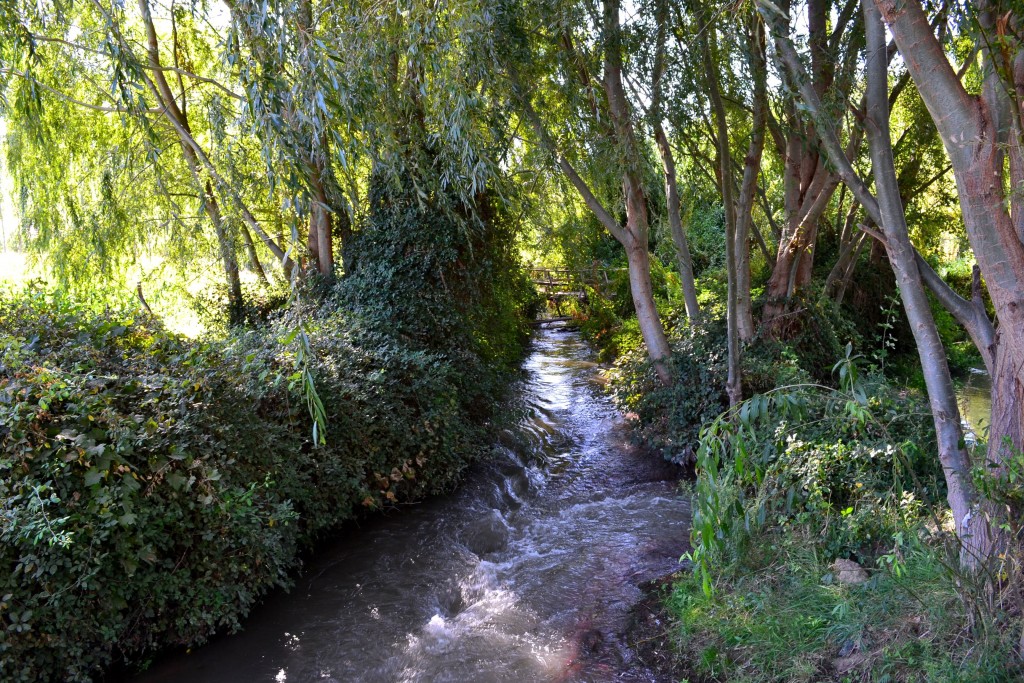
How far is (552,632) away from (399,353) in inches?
144

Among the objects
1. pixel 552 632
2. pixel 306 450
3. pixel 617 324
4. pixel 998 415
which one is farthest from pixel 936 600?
pixel 617 324

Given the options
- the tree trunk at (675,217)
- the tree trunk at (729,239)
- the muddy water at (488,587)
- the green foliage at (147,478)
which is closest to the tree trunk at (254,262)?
the green foliage at (147,478)

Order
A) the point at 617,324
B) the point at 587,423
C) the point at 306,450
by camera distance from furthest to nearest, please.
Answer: the point at 617,324, the point at 587,423, the point at 306,450

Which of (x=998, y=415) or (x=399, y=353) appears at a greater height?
(x=399, y=353)

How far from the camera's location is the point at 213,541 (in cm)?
472

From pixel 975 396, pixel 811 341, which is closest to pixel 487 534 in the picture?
pixel 811 341

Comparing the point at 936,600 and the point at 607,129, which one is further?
the point at 607,129

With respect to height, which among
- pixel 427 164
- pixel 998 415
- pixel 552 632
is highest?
pixel 427 164

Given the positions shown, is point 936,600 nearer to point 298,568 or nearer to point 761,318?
point 298,568

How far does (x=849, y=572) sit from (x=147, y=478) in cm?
444

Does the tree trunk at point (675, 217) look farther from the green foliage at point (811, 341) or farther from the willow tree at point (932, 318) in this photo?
the willow tree at point (932, 318)

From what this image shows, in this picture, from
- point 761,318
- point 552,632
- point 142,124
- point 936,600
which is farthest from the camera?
point 761,318

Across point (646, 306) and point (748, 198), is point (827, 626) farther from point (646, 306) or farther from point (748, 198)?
point (646, 306)

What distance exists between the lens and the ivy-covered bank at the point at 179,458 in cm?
407
